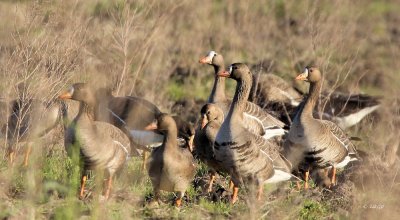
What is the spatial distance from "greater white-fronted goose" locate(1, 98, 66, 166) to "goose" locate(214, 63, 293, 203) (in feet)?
7.15

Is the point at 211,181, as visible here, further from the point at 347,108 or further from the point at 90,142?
the point at 347,108

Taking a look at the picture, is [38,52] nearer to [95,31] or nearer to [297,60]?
[95,31]

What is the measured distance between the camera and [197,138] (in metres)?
11.5

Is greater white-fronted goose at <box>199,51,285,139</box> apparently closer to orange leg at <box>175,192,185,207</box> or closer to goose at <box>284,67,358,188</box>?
goose at <box>284,67,358,188</box>

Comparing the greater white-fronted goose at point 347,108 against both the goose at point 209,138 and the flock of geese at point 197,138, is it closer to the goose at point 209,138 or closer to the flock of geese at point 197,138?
the flock of geese at point 197,138

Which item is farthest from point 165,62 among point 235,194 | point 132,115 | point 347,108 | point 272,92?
point 235,194

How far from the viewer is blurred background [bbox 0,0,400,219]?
31.8ft

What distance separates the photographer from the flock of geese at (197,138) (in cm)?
996

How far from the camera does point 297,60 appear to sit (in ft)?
61.8

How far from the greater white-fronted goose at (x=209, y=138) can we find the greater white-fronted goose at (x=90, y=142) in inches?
46.4

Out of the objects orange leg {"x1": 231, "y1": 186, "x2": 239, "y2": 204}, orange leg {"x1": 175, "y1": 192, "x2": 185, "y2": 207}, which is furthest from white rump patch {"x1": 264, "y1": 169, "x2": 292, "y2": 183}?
orange leg {"x1": 175, "y1": 192, "x2": 185, "y2": 207}

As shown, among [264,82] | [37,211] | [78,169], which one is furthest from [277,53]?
[37,211]

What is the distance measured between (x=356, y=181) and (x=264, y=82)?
5.39 meters

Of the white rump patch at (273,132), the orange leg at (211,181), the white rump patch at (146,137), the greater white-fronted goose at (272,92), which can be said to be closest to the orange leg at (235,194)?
the orange leg at (211,181)
